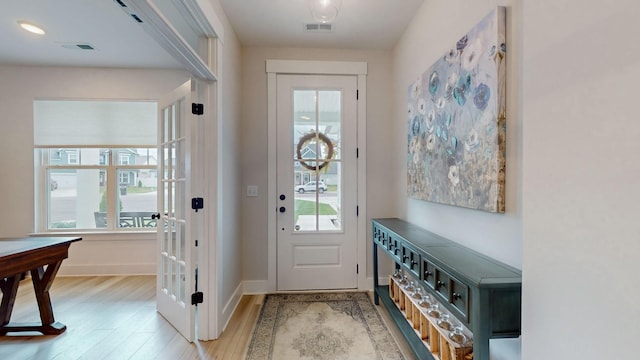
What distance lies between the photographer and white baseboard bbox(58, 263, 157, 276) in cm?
353

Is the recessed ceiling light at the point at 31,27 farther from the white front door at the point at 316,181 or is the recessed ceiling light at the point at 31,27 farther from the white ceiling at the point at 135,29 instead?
the white front door at the point at 316,181

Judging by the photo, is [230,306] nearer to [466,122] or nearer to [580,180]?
[466,122]

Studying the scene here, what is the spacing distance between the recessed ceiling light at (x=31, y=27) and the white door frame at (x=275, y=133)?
2131 mm

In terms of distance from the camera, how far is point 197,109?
6.87ft

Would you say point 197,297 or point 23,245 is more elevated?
point 23,245

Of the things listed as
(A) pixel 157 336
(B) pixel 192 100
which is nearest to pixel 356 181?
(B) pixel 192 100

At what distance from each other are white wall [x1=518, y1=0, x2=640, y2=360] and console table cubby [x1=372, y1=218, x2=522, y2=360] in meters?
0.22

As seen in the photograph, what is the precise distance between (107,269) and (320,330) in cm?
303

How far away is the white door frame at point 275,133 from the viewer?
2.96 meters

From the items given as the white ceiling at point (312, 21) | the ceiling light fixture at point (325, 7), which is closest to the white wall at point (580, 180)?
the ceiling light fixture at point (325, 7)

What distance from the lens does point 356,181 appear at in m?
3.03

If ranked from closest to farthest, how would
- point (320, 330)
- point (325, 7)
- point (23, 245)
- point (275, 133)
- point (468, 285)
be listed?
point (468, 285) < point (325, 7) < point (23, 245) < point (320, 330) < point (275, 133)

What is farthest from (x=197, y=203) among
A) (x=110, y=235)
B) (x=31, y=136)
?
(x=31, y=136)

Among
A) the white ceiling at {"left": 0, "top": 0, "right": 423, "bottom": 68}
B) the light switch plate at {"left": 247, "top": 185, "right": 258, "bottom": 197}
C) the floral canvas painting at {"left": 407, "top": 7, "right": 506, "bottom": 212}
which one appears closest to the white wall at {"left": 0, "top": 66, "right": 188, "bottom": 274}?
the white ceiling at {"left": 0, "top": 0, "right": 423, "bottom": 68}
